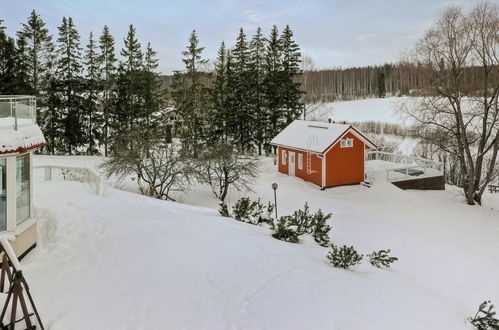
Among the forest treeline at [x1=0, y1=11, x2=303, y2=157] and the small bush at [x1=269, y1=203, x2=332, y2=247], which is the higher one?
the forest treeline at [x1=0, y1=11, x2=303, y2=157]

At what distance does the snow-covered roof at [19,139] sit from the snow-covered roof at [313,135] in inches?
690

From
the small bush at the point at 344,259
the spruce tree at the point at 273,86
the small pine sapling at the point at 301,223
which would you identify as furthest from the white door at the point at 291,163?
the small bush at the point at 344,259

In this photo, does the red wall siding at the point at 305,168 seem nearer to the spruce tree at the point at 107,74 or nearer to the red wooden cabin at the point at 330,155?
the red wooden cabin at the point at 330,155

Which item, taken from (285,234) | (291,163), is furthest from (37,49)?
(285,234)

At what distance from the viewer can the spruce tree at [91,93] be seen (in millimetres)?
34812

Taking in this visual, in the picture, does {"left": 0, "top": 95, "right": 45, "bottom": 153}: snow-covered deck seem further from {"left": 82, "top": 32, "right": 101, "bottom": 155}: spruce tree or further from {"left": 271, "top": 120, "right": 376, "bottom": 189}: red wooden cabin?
{"left": 82, "top": 32, "right": 101, "bottom": 155}: spruce tree

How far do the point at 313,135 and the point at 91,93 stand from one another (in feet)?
63.3

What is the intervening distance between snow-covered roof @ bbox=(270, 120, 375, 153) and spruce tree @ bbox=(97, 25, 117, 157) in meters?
15.4

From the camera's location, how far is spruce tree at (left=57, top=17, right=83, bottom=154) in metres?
33.5

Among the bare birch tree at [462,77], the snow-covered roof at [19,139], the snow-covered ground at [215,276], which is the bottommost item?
the snow-covered ground at [215,276]

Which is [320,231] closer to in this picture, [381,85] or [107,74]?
[107,74]

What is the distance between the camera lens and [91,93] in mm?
34812

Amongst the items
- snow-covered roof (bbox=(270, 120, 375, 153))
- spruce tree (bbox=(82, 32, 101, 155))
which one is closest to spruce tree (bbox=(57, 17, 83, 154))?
spruce tree (bbox=(82, 32, 101, 155))

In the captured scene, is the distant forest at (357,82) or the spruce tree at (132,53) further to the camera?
the distant forest at (357,82)
